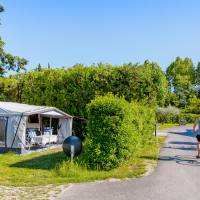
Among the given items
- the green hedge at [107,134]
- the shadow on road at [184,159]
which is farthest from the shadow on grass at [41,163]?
the shadow on road at [184,159]

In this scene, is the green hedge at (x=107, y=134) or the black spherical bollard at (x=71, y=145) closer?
the green hedge at (x=107, y=134)

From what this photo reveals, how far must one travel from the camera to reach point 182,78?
251 feet

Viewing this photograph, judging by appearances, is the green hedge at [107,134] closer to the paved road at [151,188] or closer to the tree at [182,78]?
the paved road at [151,188]

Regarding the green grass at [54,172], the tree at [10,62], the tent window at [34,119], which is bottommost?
the green grass at [54,172]

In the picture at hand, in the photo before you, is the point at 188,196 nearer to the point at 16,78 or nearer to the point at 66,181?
the point at 66,181

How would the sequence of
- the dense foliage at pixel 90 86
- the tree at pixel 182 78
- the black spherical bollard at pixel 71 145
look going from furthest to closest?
1. the tree at pixel 182 78
2. the dense foliage at pixel 90 86
3. the black spherical bollard at pixel 71 145

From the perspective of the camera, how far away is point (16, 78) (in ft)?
91.6

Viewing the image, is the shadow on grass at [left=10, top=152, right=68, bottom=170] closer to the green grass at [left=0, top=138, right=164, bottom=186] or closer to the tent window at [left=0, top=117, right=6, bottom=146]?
the green grass at [left=0, top=138, right=164, bottom=186]

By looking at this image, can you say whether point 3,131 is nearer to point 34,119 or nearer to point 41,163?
point 34,119

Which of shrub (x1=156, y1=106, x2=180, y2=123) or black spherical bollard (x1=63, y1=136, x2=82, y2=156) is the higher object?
shrub (x1=156, y1=106, x2=180, y2=123)

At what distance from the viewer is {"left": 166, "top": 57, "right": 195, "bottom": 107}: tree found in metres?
75.5

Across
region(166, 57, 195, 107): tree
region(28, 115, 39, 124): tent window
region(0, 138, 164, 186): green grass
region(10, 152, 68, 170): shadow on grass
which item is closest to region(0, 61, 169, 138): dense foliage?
region(28, 115, 39, 124): tent window

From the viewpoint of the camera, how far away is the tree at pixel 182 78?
75.5 metres

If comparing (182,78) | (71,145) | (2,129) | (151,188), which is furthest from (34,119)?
(182,78)
